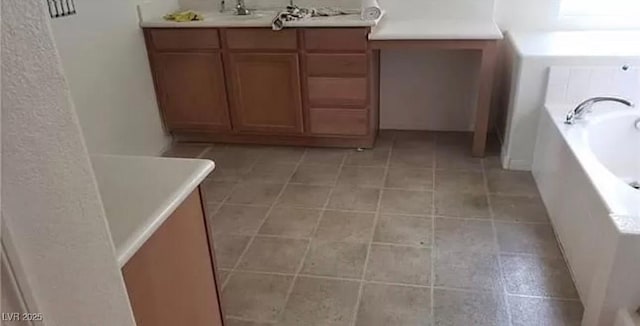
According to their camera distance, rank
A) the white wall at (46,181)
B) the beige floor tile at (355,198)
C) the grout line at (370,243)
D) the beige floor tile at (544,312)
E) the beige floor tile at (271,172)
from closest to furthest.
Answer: the white wall at (46,181) → the beige floor tile at (544,312) → the grout line at (370,243) → the beige floor tile at (355,198) → the beige floor tile at (271,172)

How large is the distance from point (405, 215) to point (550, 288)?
2.70 feet

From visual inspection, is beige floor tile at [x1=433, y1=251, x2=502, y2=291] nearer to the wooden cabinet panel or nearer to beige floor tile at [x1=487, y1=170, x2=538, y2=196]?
beige floor tile at [x1=487, y1=170, x2=538, y2=196]

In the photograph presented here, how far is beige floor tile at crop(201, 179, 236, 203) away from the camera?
3.00 metres

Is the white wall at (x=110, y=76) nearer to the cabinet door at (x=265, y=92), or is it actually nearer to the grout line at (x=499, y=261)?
the cabinet door at (x=265, y=92)

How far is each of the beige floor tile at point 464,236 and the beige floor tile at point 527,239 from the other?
6 centimetres

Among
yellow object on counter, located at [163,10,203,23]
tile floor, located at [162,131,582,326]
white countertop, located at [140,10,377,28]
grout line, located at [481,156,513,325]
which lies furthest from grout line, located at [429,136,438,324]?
yellow object on counter, located at [163,10,203,23]

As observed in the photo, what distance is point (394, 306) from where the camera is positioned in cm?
208

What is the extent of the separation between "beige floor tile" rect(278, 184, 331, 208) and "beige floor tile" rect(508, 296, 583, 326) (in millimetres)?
1191

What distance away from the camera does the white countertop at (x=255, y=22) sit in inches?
124

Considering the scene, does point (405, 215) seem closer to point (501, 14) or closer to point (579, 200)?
point (579, 200)

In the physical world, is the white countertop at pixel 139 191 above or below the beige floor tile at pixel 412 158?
above

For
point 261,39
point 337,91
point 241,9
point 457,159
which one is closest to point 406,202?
point 457,159

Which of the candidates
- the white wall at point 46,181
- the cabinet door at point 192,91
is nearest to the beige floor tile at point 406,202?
the cabinet door at point 192,91

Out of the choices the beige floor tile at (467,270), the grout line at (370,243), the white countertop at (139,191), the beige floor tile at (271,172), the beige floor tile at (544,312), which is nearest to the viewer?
the white countertop at (139,191)
